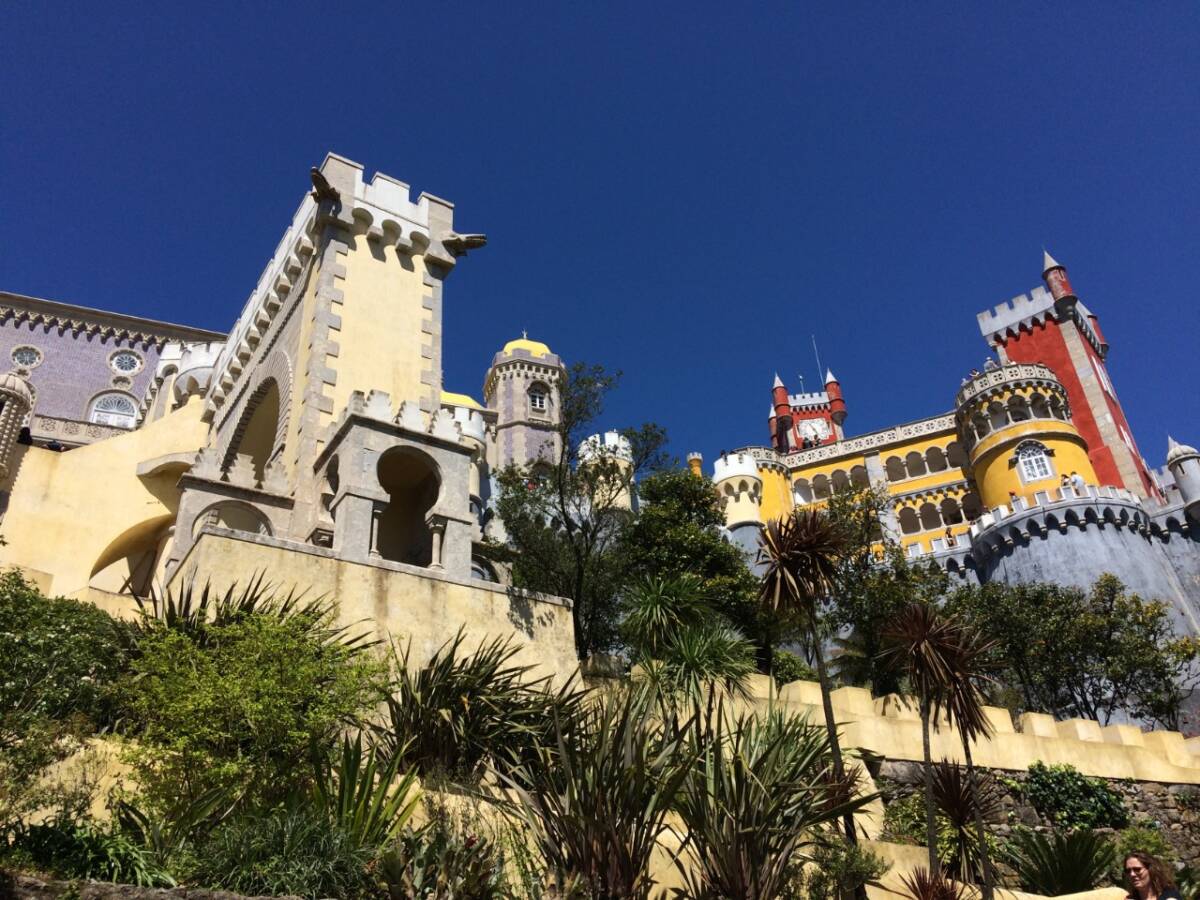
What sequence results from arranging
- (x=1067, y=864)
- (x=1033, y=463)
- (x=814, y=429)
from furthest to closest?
1. (x=814, y=429)
2. (x=1033, y=463)
3. (x=1067, y=864)

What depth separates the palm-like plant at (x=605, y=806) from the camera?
10.2 m

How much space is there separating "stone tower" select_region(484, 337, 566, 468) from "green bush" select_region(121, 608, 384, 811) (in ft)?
133

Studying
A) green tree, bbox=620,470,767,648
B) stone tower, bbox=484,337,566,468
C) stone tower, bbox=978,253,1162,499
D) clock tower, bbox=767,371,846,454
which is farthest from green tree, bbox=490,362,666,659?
clock tower, bbox=767,371,846,454

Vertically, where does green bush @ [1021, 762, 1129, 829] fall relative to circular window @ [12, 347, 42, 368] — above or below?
below

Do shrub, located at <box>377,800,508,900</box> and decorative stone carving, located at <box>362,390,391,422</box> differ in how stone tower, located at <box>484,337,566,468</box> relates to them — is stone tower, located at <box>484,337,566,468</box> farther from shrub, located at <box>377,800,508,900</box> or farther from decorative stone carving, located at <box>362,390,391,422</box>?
shrub, located at <box>377,800,508,900</box>

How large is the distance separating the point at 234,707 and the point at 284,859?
2.07m

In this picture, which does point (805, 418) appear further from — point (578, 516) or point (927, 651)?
point (927, 651)

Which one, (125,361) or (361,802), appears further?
(125,361)

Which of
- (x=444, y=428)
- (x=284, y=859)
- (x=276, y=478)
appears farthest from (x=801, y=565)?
(x=276, y=478)

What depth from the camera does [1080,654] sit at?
99.8 feet

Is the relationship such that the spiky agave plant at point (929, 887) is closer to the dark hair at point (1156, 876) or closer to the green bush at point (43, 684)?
the dark hair at point (1156, 876)

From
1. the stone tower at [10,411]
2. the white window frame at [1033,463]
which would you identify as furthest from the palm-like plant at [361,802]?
the white window frame at [1033,463]

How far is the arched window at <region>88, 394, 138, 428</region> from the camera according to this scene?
150 feet

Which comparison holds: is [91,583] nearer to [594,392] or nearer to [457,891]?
[594,392]
